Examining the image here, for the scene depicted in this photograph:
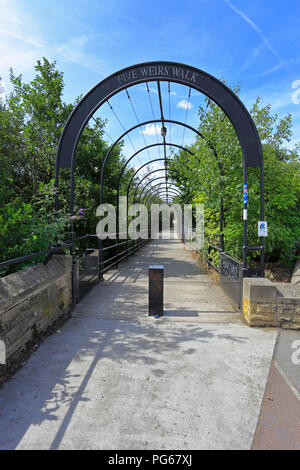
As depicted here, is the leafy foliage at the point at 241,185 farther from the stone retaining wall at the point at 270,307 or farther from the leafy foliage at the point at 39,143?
the leafy foliage at the point at 39,143

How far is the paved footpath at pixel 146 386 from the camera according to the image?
2152mm

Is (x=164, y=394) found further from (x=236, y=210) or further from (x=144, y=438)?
(x=236, y=210)

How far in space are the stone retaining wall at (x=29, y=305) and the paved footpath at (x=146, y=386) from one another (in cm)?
22

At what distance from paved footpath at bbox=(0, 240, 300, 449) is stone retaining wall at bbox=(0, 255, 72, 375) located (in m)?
0.22

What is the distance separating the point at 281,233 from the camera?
6613mm

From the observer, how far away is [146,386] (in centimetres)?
281

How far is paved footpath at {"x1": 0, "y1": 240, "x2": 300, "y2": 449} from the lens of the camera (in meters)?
2.15

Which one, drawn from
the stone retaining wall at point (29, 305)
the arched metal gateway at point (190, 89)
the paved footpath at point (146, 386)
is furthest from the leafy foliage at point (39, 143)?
the paved footpath at point (146, 386)

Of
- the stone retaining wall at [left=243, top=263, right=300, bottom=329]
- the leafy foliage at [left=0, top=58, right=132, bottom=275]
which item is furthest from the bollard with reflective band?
the leafy foliage at [left=0, top=58, right=132, bottom=275]

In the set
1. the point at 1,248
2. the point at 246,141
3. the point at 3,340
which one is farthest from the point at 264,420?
→ the point at 246,141

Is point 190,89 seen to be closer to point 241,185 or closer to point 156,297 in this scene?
point 241,185

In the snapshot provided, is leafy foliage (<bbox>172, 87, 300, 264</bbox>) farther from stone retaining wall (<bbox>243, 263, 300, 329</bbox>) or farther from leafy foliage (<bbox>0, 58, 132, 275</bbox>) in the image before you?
leafy foliage (<bbox>0, 58, 132, 275</bbox>)

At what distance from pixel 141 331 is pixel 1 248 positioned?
7.62ft

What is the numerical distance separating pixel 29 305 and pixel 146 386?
5.80 ft
